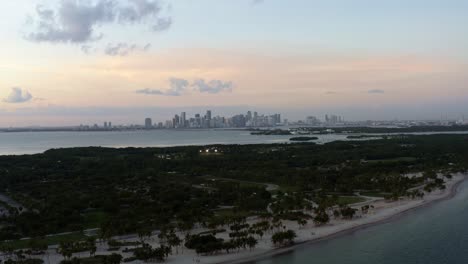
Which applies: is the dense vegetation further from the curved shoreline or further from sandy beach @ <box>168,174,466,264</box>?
the curved shoreline

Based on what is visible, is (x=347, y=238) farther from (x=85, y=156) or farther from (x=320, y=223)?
(x=85, y=156)

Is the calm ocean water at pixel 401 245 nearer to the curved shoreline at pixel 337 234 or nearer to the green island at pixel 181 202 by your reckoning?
the curved shoreline at pixel 337 234

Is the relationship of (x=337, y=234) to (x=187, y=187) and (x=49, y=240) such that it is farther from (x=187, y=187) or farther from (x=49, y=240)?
(x=187, y=187)

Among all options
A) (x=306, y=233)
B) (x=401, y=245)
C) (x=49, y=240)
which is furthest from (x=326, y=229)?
(x=49, y=240)

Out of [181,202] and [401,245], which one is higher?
[181,202]

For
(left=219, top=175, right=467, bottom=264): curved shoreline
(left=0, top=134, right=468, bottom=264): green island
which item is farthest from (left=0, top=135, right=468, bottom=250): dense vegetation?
(left=219, top=175, right=467, bottom=264): curved shoreline

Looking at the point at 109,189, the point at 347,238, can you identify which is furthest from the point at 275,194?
the point at 109,189
